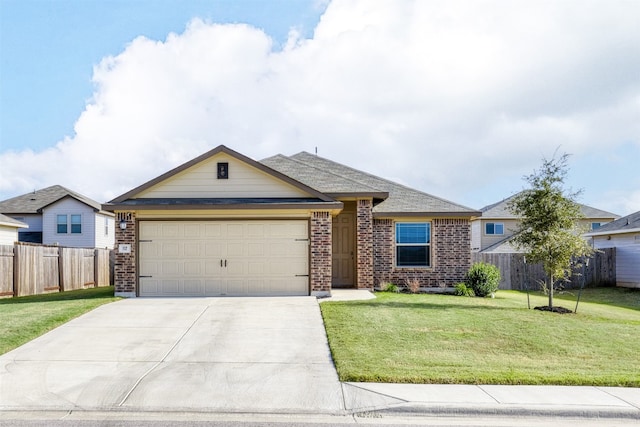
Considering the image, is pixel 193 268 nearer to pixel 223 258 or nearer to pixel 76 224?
pixel 223 258

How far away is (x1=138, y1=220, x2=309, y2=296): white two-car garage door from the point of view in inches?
591

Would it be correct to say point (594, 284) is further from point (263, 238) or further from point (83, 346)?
point (83, 346)

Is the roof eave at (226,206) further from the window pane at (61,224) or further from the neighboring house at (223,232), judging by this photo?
the window pane at (61,224)

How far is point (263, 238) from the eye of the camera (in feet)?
49.6

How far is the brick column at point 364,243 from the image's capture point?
17656mm

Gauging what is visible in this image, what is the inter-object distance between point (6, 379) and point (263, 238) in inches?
325

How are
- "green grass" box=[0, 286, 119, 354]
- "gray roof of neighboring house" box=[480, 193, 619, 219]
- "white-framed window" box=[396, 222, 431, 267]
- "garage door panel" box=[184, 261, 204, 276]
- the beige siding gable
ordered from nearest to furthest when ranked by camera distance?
"green grass" box=[0, 286, 119, 354] < "garage door panel" box=[184, 261, 204, 276] < the beige siding gable < "white-framed window" box=[396, 222, 431, 267] < "gray roof of neighboring house" box=[480, 193, 619, 219]

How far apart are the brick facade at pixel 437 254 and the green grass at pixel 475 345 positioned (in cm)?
392

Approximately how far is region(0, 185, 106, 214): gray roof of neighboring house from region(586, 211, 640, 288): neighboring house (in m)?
28.2

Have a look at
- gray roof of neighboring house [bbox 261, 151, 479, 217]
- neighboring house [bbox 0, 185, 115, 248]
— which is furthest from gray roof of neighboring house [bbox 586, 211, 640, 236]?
neighboring house [bbox 0, 185, 115, 248]

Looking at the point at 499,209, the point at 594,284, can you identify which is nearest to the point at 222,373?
the point at 594,284

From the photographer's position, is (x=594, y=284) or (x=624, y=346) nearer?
(x=624, y=346)

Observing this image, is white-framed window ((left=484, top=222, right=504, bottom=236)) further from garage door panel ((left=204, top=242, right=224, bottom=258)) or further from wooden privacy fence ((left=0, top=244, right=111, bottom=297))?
garage door panel ((left=204, top=242, right=224, bottom=258))

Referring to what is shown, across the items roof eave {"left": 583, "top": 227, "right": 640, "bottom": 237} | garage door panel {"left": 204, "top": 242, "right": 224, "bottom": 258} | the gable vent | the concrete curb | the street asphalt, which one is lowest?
the concrete curb
